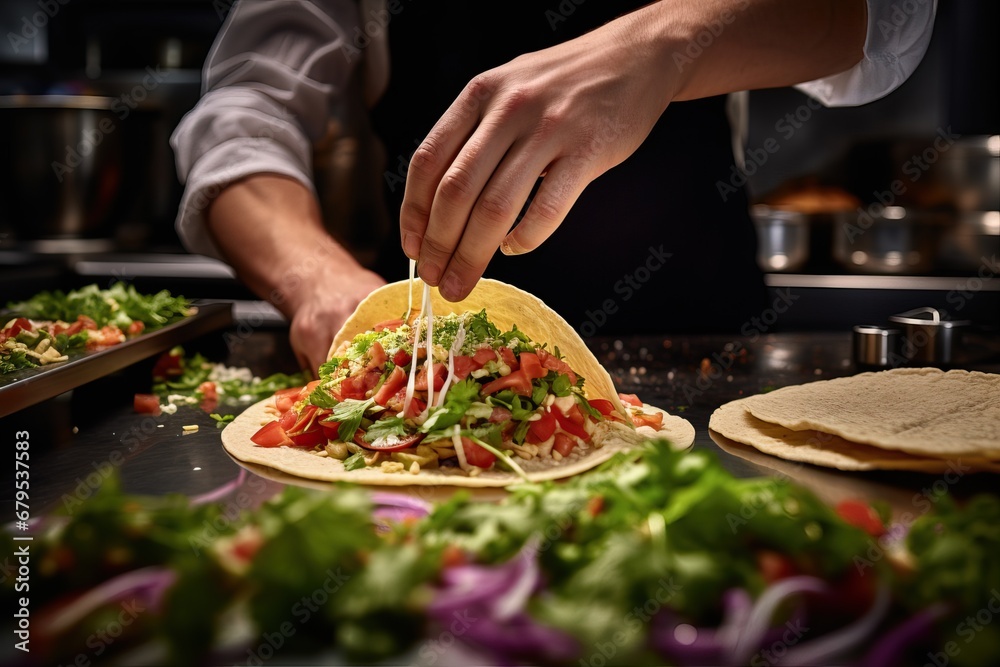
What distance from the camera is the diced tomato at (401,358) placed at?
2287 millimetres

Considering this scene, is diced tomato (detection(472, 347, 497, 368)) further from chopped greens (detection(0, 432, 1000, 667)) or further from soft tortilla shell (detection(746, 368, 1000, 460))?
chopped greens (detection(0, 432, 1000, 667))

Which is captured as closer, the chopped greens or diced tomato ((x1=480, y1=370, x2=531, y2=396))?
the chopped greens

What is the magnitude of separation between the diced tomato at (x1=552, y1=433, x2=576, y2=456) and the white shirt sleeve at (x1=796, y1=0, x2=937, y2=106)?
158 cm

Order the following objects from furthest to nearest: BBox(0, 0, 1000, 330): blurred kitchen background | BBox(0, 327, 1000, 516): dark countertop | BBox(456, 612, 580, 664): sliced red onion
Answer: BBox(0, 0, 1000, 330): blurred kitchen background, BBox(0, 327, 1000, 516): dark countertop, BBox(456, 612, 580, 664): sliced red onion

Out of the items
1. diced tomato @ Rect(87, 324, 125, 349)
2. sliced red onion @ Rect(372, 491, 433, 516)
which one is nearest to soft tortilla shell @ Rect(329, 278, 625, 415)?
diced tomato @ Rect(87, 324, 125, 349)

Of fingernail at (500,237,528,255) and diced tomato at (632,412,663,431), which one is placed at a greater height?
fingernail at (500,237,528,255)

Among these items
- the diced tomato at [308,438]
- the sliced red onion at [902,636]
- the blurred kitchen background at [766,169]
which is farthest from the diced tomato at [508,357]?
the blurred kitchen background at [766,169]

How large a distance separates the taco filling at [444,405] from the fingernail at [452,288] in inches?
6.5

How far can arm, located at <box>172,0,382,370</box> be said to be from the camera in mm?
3154

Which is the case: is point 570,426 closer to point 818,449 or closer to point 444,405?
point 444,405

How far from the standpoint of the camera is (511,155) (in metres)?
2.01

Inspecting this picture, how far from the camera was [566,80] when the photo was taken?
2094 millimetres

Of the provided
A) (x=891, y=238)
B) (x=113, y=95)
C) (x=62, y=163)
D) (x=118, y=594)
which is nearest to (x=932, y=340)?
(x=891, y=238)

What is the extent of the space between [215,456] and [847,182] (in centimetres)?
493
